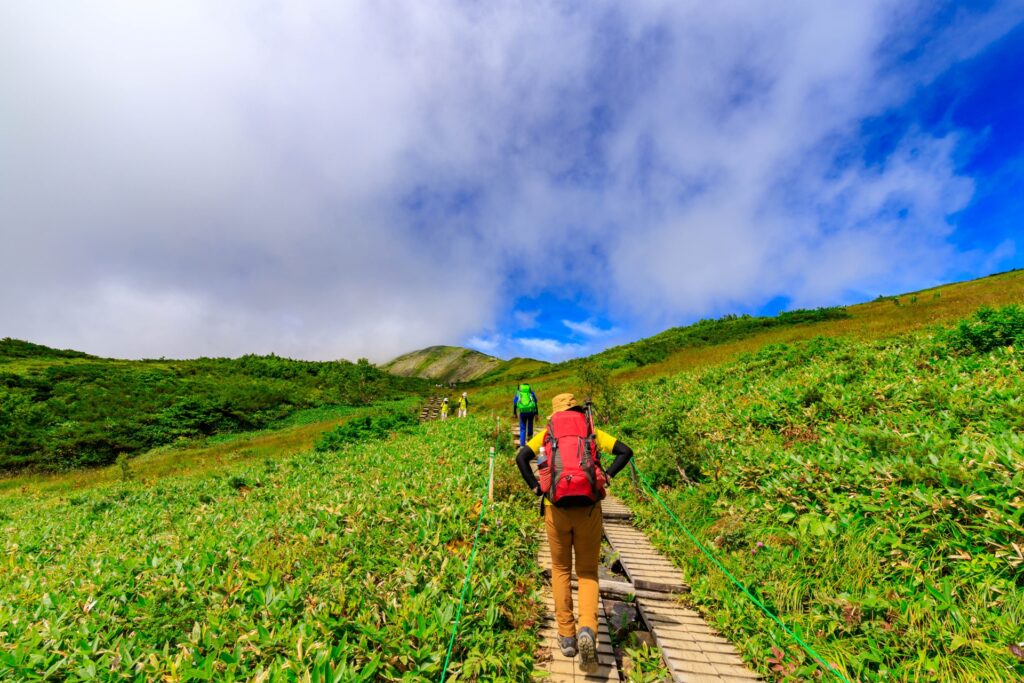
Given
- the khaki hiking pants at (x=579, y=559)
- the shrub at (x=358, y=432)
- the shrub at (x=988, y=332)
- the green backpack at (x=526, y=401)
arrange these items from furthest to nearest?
the shrub at (x=358, y=432)
the green backpack at (x=526, y=401)
the shrub at (x=988, y=332)
the khaki hiking pants at (x=579, y=559)

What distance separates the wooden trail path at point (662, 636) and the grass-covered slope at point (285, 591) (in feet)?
1.18

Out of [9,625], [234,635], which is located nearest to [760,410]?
[234,635]

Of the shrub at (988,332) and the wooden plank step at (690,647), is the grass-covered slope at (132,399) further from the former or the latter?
the shrub at (988,332)

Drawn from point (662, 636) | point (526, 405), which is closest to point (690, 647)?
point (662, 636)

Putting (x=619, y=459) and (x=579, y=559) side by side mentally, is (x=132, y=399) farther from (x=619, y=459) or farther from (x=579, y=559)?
(x=619, y=459)

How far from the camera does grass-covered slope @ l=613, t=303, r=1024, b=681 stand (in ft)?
16.1

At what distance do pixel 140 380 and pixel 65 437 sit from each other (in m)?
19.2

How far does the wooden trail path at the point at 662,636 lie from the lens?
16.8 feet

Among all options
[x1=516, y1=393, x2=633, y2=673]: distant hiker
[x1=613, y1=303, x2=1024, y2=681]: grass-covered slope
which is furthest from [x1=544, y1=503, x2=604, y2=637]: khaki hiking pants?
[x1=613, y1=303, x2=1024, y2=681]: grass-covered slope

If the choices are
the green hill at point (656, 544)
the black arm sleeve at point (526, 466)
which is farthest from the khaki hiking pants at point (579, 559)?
the green hill at point (656, 544)

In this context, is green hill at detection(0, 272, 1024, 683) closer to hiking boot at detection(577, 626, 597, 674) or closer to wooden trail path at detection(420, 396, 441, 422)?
hiking boot at detection(577, 626, 597, 674)

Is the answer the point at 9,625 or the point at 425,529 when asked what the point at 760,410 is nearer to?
the point at 425,529

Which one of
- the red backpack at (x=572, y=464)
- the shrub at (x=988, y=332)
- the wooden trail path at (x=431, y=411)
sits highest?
the wooden trail path at (x=431, y=411)

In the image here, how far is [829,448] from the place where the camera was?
9.09 m
